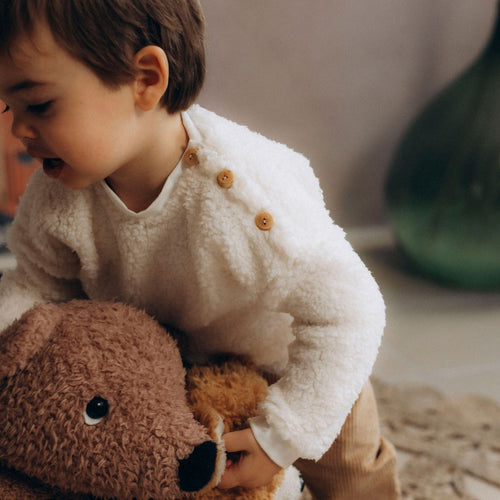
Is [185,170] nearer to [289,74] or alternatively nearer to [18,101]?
Answer: [18,101]

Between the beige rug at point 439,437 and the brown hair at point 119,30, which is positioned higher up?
the brown hair at point 119,30

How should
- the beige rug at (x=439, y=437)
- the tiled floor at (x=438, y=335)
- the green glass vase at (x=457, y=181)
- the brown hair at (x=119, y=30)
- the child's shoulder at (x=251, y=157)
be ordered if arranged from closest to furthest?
the brown hair at (x=119, y=30) < the child's shoulder at (x=251, y=157) < the beige rug at (x=439, y=437) < the tiled floor at (x=438, y=335) < the green glass vase at (x=457, y=181)

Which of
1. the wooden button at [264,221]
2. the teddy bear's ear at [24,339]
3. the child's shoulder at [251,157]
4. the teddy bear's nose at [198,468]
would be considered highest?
the child's shoulder at [251,157]

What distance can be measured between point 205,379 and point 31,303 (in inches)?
8.5

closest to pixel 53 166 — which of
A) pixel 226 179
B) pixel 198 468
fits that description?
pixel 226 179

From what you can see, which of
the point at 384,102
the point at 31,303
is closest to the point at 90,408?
the point at 31,303

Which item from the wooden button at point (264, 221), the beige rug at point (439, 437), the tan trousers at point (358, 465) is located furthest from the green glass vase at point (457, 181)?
the wooden button at point (264, 221)

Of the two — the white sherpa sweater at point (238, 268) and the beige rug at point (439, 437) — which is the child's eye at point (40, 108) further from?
the beige rug at point (439, 437)

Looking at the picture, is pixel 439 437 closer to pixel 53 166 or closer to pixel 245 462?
pixel 245 462

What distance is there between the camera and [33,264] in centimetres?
68

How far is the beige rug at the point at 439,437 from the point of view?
79 cm

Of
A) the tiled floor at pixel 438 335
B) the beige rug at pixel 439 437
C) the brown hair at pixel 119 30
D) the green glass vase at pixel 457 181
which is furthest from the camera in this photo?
the green glass vase at pixel 457 181

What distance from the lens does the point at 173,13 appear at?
1.80 feet

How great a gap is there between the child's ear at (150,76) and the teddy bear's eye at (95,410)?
0.26 m
